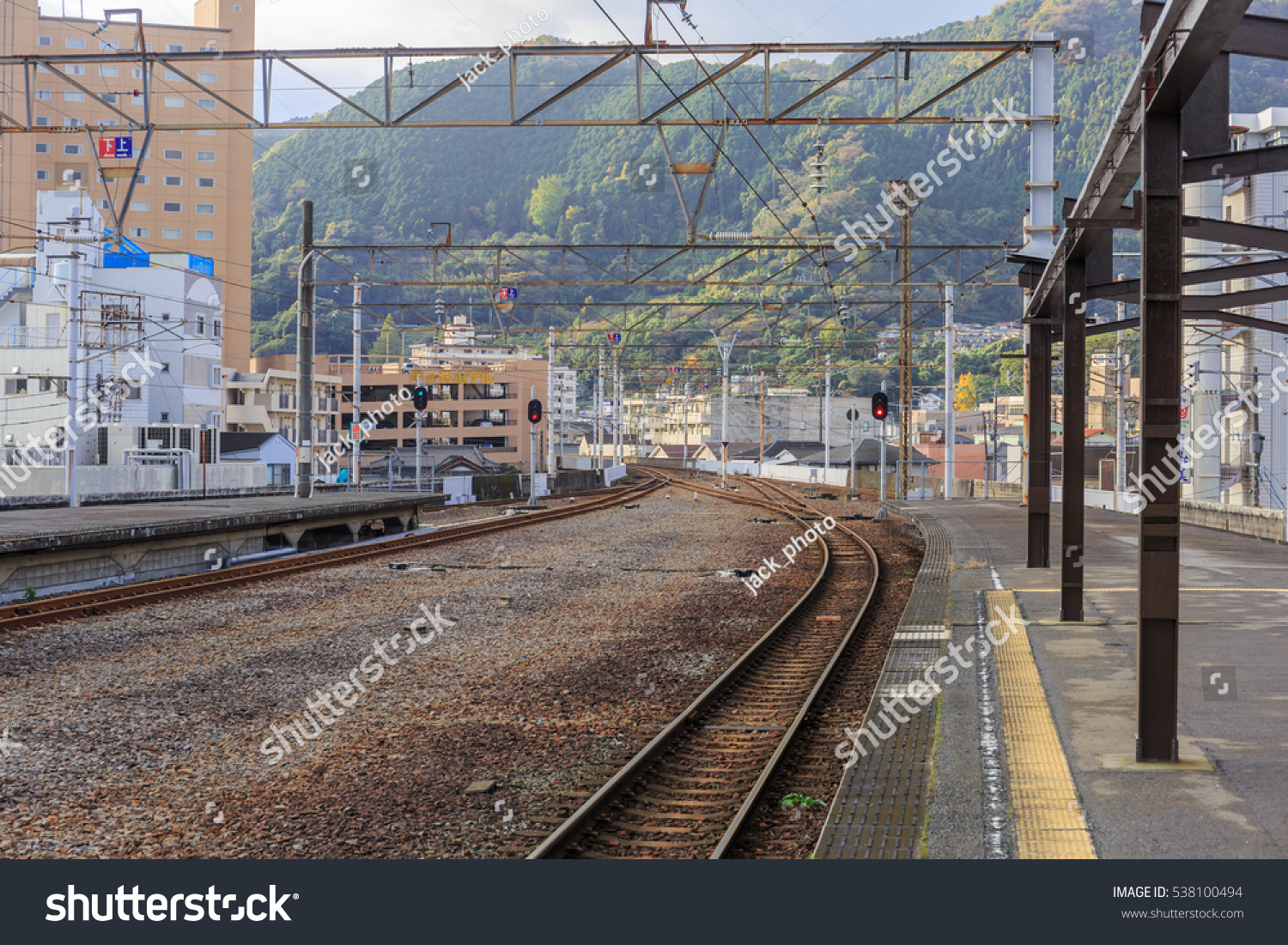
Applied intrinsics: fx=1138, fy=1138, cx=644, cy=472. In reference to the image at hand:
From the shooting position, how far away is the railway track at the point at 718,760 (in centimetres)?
598

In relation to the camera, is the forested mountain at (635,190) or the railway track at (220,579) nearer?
the railway track at (220,579)

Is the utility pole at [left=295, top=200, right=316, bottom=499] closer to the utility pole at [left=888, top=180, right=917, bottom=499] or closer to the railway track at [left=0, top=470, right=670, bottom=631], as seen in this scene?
the railway track at [left=0, top=470, right=670, bottom=631]

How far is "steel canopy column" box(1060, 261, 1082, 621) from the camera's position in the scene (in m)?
10.7

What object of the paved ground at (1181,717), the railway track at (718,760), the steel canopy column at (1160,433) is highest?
the steel canopy column at (1160,433)

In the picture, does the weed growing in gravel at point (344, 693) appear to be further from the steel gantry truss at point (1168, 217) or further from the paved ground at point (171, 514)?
the paved ground at point (171, 514)

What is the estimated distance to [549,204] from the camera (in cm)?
12681

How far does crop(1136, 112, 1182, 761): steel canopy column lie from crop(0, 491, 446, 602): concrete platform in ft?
44.2

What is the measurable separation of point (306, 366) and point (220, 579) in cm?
1008

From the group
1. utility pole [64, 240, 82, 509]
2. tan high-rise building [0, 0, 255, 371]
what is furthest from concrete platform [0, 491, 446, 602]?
tan high-rise building [0, 0, 255, 371]

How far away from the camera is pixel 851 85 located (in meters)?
185

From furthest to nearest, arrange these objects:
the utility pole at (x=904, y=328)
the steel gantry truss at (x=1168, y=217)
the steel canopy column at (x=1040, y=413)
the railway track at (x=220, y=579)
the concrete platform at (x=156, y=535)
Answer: the utility pole at (x=904, y=328) → the concrete platform at (x=156, y=535) → the steel canopy column at (x=1040, y=413) → the railway track at (x=220, y=579) → the steel gantry truss at (x=1168, y=217)

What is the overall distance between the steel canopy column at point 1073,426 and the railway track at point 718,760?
2.38 metres

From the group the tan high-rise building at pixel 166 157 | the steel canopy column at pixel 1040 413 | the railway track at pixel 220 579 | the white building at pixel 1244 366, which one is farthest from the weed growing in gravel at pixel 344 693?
the tan high-rise building at pixel 166 157

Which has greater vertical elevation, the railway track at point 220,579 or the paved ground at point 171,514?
the paved ground at point 171,514
